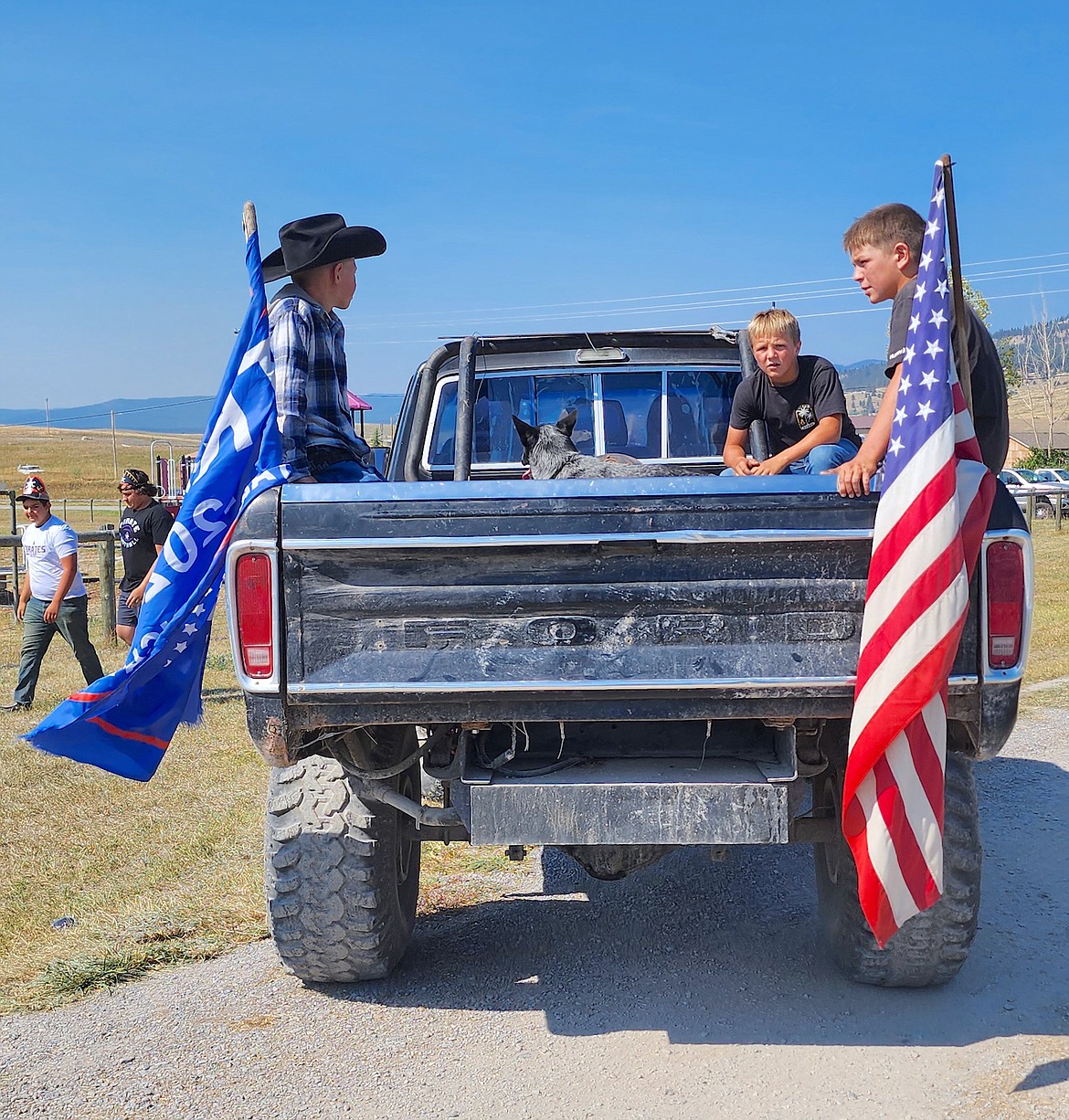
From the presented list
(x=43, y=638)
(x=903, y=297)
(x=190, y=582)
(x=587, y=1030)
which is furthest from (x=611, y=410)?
(x=43, y=638)

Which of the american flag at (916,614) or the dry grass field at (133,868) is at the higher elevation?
the american flag at (916,614)

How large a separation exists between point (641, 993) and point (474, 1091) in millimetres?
832

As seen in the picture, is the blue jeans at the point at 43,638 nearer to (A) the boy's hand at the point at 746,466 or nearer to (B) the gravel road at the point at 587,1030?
(B) the gravel road at the point at 587,1030

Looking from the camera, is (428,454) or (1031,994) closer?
(1031,994)

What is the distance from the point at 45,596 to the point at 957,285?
7.95m

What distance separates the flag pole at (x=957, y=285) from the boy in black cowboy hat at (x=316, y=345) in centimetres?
203

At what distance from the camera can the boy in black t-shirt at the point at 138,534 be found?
930 centimetres

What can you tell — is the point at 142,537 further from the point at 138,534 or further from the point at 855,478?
the point at 855,478

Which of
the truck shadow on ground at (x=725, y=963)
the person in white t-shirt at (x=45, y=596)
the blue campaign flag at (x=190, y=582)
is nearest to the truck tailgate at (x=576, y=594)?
the blue campaign flag at (x=190, y=582)

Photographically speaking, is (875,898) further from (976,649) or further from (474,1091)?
(474,1091)

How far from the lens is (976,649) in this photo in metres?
3.12

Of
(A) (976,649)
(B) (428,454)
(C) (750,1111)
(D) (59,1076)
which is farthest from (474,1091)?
(B) (428,454)

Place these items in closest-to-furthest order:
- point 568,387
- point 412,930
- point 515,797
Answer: point 515,797
point 412,930
point 568,387

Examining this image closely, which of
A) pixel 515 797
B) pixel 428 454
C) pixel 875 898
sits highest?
pixel 428 454
